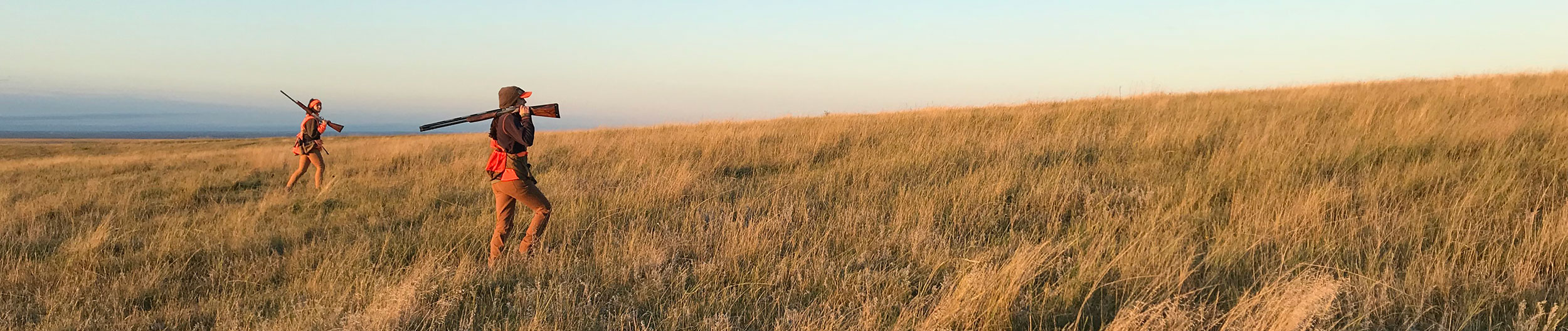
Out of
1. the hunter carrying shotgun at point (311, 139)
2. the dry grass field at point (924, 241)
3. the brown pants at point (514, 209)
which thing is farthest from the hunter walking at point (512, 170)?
the hunter carrying shotgun at point (311, 139)

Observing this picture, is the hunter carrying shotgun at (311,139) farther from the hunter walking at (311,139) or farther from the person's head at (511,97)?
the person's head at (511,97)

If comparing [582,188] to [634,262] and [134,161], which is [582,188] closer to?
[634,262]

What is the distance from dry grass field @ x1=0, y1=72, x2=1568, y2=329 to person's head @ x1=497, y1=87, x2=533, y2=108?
99 cm

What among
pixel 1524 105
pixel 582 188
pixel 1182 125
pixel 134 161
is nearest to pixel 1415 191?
pixel 1182 125

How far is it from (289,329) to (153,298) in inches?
56.3

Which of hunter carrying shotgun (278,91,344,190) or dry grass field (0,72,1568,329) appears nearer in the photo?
dry grass field (0,72,1568,329)

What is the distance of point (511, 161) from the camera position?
13.9 feet

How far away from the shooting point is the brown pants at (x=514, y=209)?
4.19 m

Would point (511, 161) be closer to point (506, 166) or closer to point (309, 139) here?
point (506, 166)

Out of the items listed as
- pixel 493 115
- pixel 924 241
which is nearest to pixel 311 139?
pixel 493 115

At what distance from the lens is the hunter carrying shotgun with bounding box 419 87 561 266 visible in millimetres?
4098

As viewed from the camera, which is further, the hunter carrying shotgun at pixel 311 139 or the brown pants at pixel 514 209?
the hunter carrying shotgun at pixel 311 139

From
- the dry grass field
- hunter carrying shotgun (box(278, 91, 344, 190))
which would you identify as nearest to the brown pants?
the dry grass field

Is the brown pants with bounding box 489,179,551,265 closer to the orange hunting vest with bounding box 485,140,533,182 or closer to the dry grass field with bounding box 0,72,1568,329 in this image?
the orange hunting vest with bounding box 485,140,533,182
